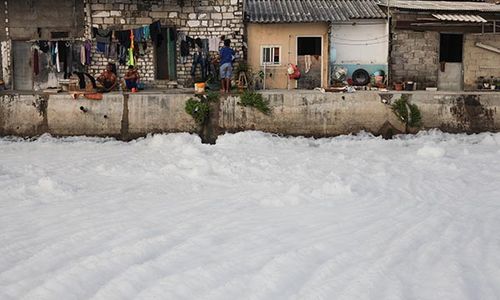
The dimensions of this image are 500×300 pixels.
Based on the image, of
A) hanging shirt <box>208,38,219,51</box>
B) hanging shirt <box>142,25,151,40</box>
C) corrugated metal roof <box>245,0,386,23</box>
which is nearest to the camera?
hanging shirt <box>142,25,151,40</box>

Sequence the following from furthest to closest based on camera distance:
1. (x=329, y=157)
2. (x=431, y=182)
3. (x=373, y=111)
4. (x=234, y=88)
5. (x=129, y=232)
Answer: (x=234, y=88), (x=373, y=111), (x=329, y=157), (x=431, y=182), (x=129, y=232)

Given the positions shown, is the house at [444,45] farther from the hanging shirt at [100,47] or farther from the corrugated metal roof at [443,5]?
the hanging shirt at [100,47]

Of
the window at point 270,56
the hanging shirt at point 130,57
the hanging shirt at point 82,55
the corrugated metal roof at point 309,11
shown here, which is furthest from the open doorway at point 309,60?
the hanging shirt at point 82,55

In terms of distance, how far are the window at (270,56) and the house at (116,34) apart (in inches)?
39.1

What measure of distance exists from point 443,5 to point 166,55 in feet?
32.4

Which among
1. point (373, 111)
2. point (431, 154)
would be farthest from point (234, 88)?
point (431, 154)

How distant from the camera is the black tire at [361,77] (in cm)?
1991

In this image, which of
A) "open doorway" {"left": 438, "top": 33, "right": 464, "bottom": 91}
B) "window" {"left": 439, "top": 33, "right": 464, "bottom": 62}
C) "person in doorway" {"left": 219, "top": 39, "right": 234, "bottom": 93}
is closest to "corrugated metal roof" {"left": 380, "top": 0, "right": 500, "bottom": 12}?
"open doorway" {"left": 438, "top": 33, "right": 464, "bottom": 91}

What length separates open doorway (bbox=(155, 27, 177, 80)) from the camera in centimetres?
1923

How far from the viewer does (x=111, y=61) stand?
19.2m

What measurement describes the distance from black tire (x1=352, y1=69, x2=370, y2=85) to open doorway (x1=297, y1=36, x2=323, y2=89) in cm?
122

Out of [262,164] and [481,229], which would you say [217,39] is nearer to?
[262,164]

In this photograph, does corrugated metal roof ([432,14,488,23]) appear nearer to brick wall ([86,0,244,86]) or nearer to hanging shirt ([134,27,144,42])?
brick wall ([86,0,244,86])

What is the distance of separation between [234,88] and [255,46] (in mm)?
2993
